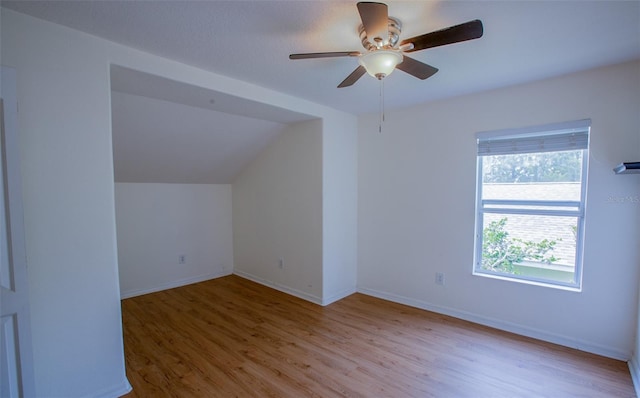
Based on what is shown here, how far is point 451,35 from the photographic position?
142 centimetres

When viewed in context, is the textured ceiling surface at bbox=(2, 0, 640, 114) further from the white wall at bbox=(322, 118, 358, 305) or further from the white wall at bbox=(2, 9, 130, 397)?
the white wall at bbox=(322, 118, 358, 305)

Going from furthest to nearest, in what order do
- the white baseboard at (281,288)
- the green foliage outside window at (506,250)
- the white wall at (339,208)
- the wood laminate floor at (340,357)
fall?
the white baseboard at (281,288) → the white wall at (339,208) → the green foliage outside window at (506,250) → the wood laminate floor at (340,357)

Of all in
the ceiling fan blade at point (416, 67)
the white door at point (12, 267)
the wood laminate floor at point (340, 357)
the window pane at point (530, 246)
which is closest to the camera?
the white door at point (12, 267)

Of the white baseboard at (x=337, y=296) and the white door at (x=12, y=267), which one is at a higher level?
the white door at (x=12, y=267)

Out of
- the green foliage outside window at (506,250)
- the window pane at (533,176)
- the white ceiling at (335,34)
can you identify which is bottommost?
the green foliage outside window at (506,250)

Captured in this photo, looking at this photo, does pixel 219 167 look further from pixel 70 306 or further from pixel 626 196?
pixel 626 196

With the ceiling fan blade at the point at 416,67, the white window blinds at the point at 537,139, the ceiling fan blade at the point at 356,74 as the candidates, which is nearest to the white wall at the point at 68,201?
the ceiling fan blade at the point at 356,74

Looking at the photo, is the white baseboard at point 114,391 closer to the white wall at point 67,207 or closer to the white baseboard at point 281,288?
the white wall at point 67,207

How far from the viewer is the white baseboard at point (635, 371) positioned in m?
1.97

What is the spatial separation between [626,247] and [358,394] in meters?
2.37

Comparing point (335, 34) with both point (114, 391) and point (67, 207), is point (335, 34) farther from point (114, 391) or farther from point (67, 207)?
point (114, 391)

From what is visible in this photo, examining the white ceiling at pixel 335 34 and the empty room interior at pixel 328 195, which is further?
the empty room interior at pixel 328 195

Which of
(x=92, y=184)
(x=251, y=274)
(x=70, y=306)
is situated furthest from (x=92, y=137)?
(x=251, y=274)

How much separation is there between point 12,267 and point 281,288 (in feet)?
9.30
